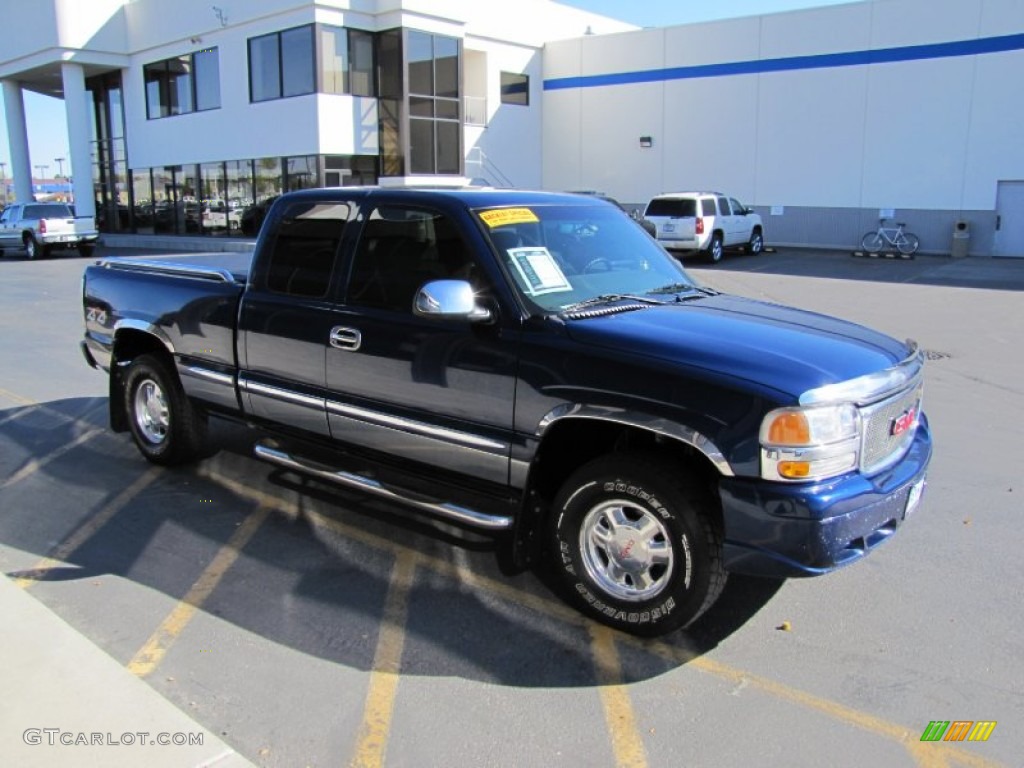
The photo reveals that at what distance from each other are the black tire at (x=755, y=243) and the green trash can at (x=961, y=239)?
554cm

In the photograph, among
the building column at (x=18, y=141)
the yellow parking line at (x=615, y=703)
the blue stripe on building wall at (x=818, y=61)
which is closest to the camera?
the yellow parking line at (x=615, y=703)

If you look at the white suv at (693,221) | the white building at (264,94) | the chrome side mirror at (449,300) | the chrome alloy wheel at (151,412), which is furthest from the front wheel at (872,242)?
the chrome side mirror at (449,300)

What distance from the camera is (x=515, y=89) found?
32969mm

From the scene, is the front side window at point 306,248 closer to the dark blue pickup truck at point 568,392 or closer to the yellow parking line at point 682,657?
the dark blue pickup truck at point 568,392

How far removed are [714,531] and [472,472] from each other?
1197mm

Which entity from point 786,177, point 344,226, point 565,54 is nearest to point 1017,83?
point 786,177

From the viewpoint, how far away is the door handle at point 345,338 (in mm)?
4430

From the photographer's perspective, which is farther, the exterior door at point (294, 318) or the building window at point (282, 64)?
the building window at point (282, 64)

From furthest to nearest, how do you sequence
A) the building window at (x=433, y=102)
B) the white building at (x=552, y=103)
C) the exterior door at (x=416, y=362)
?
the building window at (x=433, y=102) < the white building at (x=552, y=103) < the exterior door at (x=416, y=362)

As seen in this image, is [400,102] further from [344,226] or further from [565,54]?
[344,226]

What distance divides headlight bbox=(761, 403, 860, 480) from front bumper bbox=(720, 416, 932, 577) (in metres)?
0.05

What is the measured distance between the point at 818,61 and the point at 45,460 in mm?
26718

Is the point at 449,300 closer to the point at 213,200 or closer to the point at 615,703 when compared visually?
the point at 615,703

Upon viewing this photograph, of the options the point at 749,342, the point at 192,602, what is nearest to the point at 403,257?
the point at 749,342
